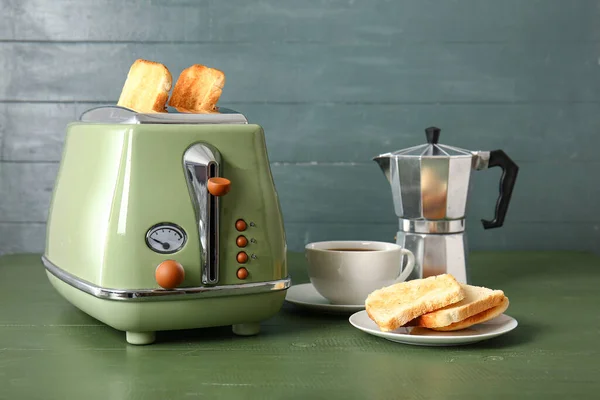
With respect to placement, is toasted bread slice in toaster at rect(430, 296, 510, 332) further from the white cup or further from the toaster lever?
the toaster lever

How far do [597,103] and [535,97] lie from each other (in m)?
0.13

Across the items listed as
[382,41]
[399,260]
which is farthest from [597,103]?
[399,260]

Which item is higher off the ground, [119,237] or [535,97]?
[535,97]

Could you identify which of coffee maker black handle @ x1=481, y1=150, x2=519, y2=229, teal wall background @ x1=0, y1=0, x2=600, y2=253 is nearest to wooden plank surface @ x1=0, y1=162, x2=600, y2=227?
teal wall background @ x1=0, y1=0, x2=600, y2=253

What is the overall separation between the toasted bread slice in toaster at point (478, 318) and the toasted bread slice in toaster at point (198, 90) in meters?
0.36

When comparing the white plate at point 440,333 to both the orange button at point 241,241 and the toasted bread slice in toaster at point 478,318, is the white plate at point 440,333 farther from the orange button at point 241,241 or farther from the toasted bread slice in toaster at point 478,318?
the orange button at point 241,241

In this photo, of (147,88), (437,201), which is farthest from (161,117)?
(437,201)

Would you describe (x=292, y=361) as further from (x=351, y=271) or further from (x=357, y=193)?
(x=357, y=193)

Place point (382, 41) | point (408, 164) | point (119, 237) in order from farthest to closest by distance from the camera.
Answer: point (382, 41)
point (408, 164)
point (119, 237)

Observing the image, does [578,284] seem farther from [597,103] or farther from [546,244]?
[597,103]

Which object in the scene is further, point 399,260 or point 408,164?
point 408,164

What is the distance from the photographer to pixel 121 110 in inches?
33.0

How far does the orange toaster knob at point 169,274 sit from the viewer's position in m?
0.76

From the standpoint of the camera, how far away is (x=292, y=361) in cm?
76
